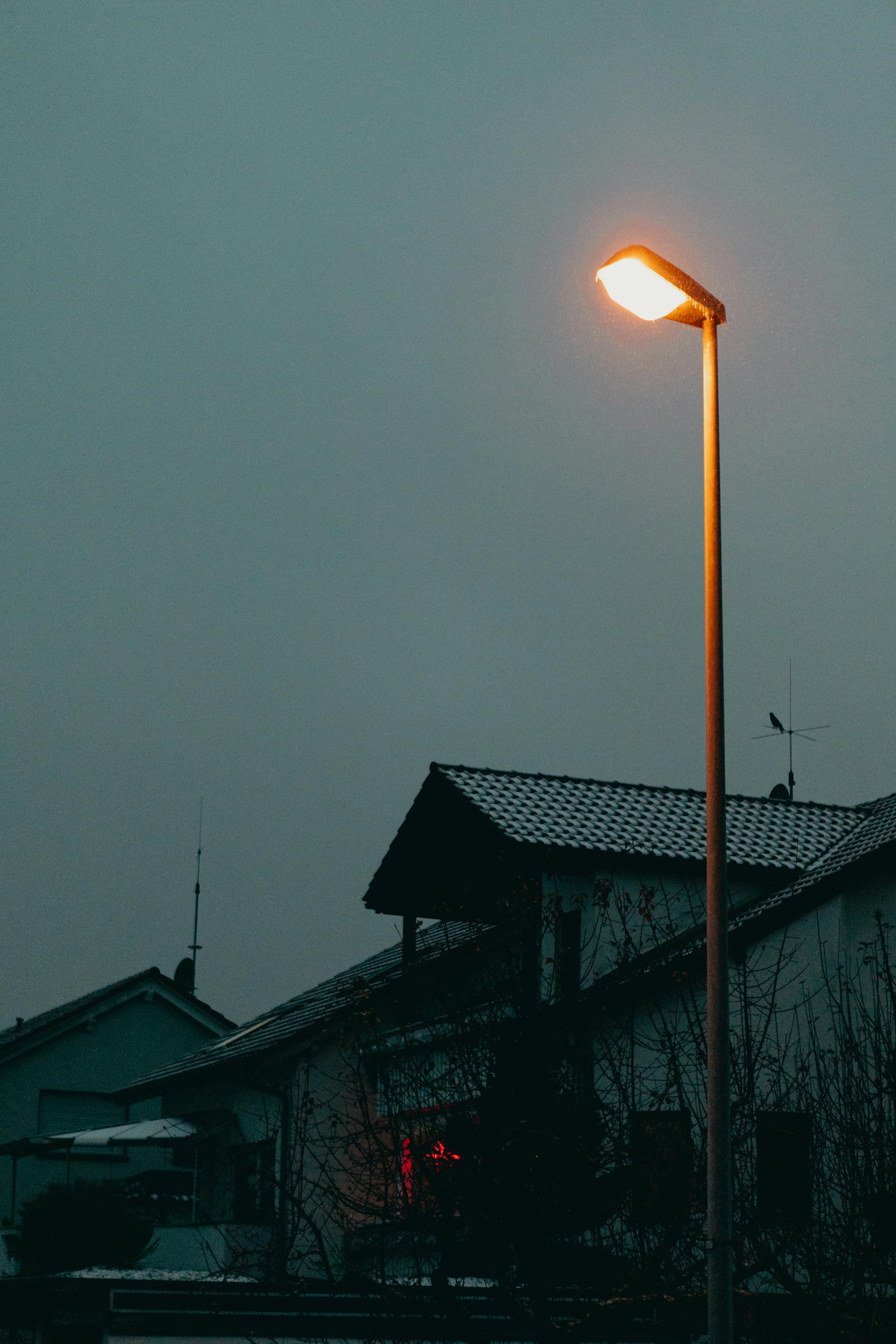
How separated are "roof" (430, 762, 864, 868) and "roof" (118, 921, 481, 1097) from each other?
1.87 m

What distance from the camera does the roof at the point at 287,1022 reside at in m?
25.8

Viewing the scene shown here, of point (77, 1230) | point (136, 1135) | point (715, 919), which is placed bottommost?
point (77, 1230)

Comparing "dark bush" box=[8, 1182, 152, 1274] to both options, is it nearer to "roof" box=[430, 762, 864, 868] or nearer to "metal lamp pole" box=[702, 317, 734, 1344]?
"roof" box=[430, 762, 864, 868]

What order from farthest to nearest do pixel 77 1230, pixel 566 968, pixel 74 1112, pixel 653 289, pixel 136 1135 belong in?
pixel 74 1112
pixel 77 1230
pixel 136 1135
pixel 566 968
pixel 653 289

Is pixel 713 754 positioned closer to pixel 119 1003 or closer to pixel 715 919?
pixel 715 919

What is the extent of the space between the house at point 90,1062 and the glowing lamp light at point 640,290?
33.7 metres

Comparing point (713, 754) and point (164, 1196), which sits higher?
point (713, 754)

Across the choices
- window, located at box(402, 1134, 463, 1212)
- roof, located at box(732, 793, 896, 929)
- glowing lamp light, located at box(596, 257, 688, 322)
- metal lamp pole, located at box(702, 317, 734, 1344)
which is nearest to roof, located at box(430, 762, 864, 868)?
roof, located at box(732, 793, 896, 929)

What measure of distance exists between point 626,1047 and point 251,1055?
10644 millimetres

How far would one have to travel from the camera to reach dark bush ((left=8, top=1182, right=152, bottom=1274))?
97.7ft

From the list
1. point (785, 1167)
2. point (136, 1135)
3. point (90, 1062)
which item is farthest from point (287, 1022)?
point (785, 1167)

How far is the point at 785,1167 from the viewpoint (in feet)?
46.5

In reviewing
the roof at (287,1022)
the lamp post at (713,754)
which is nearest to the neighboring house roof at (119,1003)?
the roof at (287,1022)

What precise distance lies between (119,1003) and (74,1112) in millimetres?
2867
